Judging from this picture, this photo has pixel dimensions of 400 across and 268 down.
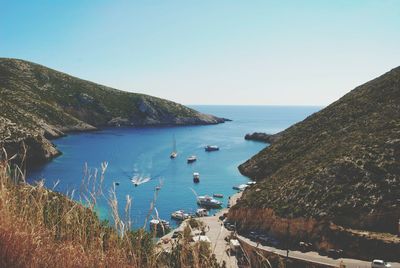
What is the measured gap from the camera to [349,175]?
131 ft

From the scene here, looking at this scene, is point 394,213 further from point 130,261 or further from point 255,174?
point 255,174

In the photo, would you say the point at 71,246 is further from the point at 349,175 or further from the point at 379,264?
the point at 349,175

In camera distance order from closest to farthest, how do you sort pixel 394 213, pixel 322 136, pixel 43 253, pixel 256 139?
1. pixel 43 253
2. pixel 394 213
3. pixel 322 136
4. pixel 256 139

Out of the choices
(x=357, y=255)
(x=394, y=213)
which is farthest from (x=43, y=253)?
(x=394, y=213)

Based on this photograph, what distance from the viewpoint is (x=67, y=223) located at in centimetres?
Answer: 457

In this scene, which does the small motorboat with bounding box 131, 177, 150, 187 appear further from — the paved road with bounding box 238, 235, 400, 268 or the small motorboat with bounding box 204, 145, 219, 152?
the small motorboat with bounding box 204, 145, 219, 152

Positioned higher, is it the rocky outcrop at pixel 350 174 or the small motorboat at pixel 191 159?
the rocky outcrop at pixel 350 174

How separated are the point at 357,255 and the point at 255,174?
1924 inches

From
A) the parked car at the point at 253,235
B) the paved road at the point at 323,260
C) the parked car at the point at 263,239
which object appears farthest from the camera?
the parked car at the point at 253,235

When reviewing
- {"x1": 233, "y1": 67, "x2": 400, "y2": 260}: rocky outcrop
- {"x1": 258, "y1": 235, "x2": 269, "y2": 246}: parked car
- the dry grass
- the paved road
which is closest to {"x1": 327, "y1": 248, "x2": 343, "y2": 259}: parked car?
the paved road

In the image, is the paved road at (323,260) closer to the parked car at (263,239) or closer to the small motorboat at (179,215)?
the parked car at (263,239)

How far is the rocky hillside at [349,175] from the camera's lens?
34.0 metres

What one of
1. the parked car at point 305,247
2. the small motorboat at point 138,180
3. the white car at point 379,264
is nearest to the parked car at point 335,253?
the parked car at point 305,247

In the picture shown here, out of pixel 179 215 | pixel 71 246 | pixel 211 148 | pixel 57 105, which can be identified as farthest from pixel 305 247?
pixel 57 105
